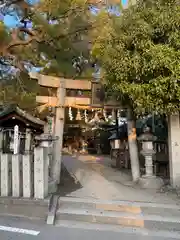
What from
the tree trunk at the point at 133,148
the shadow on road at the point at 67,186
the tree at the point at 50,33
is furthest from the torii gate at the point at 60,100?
the tree at the point at 50,33

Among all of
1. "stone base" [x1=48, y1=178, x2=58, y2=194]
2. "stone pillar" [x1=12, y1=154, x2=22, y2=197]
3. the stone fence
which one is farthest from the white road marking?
"stone base" [x1=48, y1=178, x2=58, y2=194]

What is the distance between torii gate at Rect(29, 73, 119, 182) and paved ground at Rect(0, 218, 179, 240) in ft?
10.3

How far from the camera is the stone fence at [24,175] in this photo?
260 inches

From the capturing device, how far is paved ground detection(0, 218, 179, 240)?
495cm

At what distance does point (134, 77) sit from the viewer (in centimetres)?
684

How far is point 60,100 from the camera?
29.6ft

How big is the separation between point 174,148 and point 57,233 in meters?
4.59

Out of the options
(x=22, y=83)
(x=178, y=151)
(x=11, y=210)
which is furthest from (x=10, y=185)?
(x=22, y=83)

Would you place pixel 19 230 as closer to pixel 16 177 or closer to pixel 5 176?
pixel 16 177

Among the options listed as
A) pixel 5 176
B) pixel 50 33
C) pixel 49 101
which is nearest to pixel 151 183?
pixel 49 101

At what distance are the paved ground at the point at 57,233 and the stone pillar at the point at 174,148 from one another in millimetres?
3340

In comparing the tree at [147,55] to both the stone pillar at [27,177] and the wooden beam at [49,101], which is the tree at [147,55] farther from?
the stone pillar at [27,177]

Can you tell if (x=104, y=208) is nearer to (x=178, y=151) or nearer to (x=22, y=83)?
(x=178, y=151)

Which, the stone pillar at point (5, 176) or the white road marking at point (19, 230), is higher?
the stone pillar at point (5, 176)
